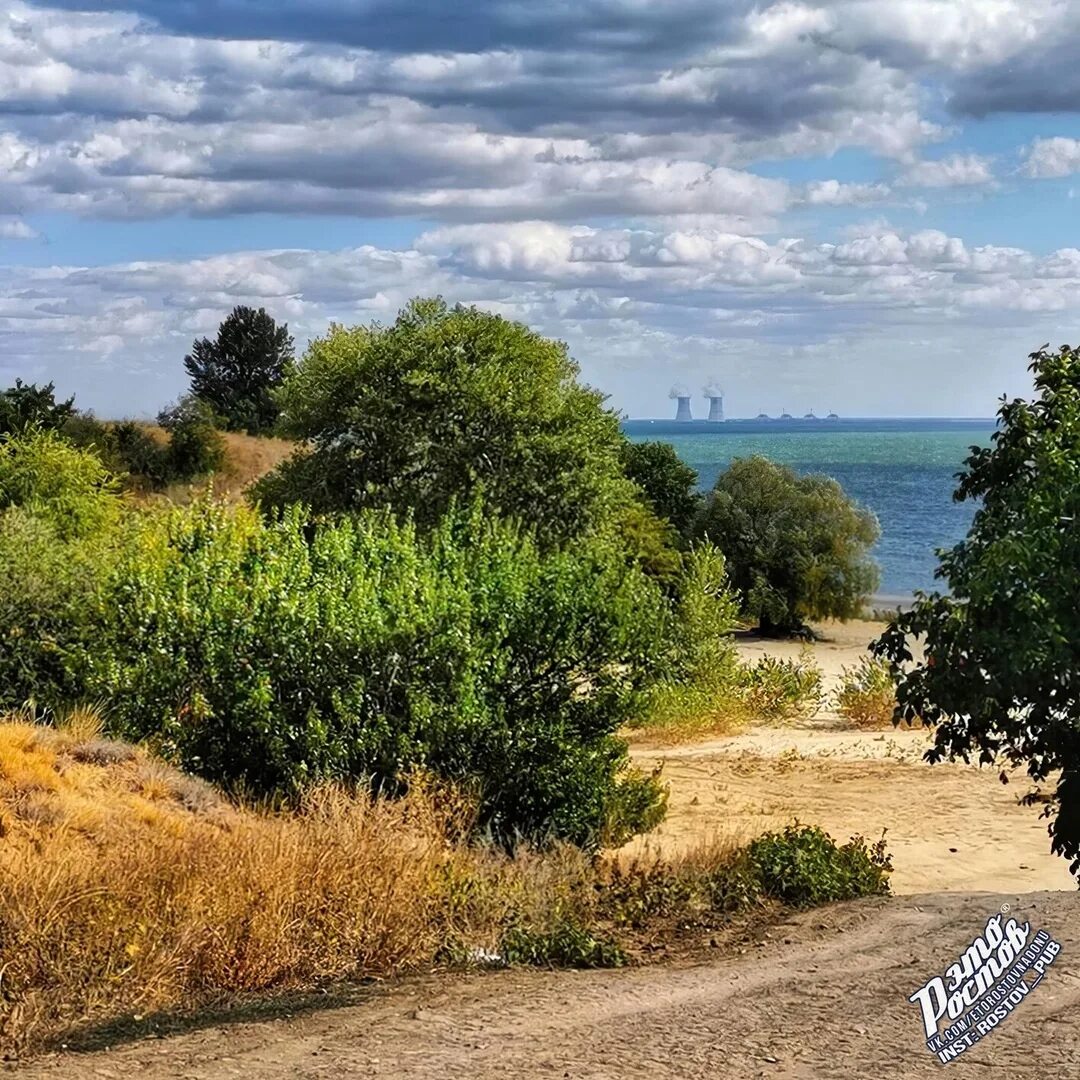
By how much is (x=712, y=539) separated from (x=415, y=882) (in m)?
42.9

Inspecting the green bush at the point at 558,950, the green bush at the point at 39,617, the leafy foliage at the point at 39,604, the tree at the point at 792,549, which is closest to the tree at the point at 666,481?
the tree at the point at 792,549

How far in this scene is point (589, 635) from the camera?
47.8 feet

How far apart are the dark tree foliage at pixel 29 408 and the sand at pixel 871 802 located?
37.2m

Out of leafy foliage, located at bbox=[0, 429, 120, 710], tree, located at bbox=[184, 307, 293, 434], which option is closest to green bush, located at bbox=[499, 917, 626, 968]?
leafy foliage, located at bbox=[0, 429, 120, 710]

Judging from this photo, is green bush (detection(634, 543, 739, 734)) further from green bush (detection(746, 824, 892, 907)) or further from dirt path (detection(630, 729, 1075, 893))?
green bush (detection(746, 824, 892, 907))

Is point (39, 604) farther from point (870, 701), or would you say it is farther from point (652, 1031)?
point (652, 1031)

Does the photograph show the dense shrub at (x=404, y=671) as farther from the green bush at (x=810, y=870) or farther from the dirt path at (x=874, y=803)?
the green bush at (x=810, y=870)

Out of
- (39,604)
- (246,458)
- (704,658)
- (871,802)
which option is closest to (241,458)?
(246,458)

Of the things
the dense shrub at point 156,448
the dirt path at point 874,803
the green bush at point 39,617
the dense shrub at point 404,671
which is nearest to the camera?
the dense shrub at point 404,671

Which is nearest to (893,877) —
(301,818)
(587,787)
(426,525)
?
(587,787)

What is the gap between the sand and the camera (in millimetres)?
15844

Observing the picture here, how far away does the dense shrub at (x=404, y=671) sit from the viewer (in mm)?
14078

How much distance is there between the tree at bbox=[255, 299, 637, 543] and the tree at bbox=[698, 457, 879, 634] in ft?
39.0

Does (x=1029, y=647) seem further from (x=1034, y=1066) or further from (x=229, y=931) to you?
(x=229, y=931)
